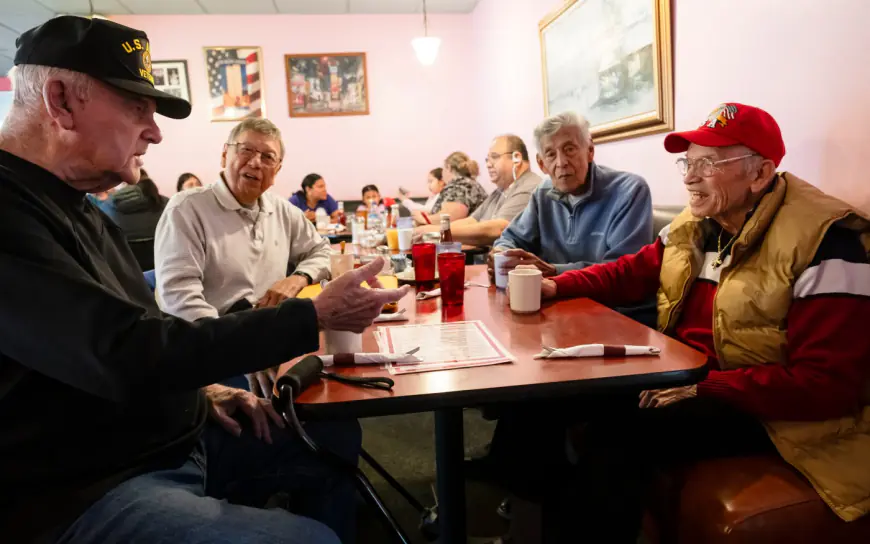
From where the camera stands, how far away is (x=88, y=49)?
0.89 m

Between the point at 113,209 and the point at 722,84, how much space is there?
11.1 feet

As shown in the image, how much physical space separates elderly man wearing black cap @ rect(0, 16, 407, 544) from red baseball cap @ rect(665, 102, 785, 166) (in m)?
0.90

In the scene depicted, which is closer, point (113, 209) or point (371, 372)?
point (371, 372)

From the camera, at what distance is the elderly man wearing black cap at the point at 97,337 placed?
0.76 meters

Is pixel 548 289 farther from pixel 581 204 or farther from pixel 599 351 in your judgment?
pixel 581 204

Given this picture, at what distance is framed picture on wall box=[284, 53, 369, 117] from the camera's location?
575 centimetres

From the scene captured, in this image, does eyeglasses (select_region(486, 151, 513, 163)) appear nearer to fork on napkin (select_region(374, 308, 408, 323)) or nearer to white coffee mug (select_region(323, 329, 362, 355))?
fork on napkin (select_region(374, 308, 408, 323))

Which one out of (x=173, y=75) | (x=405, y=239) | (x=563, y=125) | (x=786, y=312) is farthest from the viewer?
(x=173, y=75)

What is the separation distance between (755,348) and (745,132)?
1.67 ft

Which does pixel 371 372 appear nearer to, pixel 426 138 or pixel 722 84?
pixel 722 84

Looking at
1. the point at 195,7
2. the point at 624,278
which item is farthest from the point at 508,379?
the point at 195,7

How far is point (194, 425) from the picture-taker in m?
1.05

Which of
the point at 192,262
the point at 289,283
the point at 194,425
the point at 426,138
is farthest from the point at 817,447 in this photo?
the point at 426,138

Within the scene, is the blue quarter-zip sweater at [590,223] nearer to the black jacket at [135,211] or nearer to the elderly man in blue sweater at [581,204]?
the elderly man in blue sweater at [581,204]
